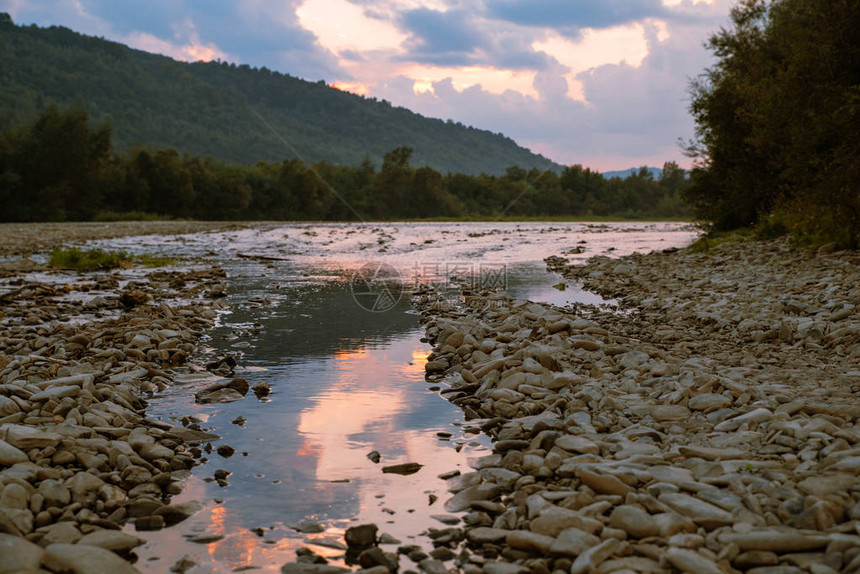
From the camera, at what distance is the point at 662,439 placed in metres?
5.23

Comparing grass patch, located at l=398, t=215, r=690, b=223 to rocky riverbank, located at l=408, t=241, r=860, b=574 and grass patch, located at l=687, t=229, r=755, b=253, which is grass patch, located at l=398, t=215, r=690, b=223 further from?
rocky riverbank, located at l=408, t=241, r=860, b=574

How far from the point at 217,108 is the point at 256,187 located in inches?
2395

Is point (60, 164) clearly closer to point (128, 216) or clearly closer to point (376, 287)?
point (128, 216)

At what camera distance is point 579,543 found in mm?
3725

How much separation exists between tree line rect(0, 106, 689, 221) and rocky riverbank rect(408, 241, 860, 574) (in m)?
13.2

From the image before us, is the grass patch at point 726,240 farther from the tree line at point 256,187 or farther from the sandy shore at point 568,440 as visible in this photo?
the sandy shore at point 568,440

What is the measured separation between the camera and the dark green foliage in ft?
48.6

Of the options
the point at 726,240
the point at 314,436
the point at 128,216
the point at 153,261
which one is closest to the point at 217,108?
the point at 128,216

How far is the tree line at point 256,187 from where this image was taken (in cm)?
5766

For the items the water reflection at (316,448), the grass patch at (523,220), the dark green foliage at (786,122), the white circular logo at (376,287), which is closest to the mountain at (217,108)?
the grass patch at (523,220)

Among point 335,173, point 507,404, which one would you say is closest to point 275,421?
point 507,404

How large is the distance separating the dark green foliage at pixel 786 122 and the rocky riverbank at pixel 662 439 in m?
5.59

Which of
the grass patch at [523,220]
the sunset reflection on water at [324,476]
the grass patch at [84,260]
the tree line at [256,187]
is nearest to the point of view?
the sunset reflection on water at [324,476]

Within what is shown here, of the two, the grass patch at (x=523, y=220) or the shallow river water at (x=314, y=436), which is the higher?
the grass patch at (x=523, y=220)
